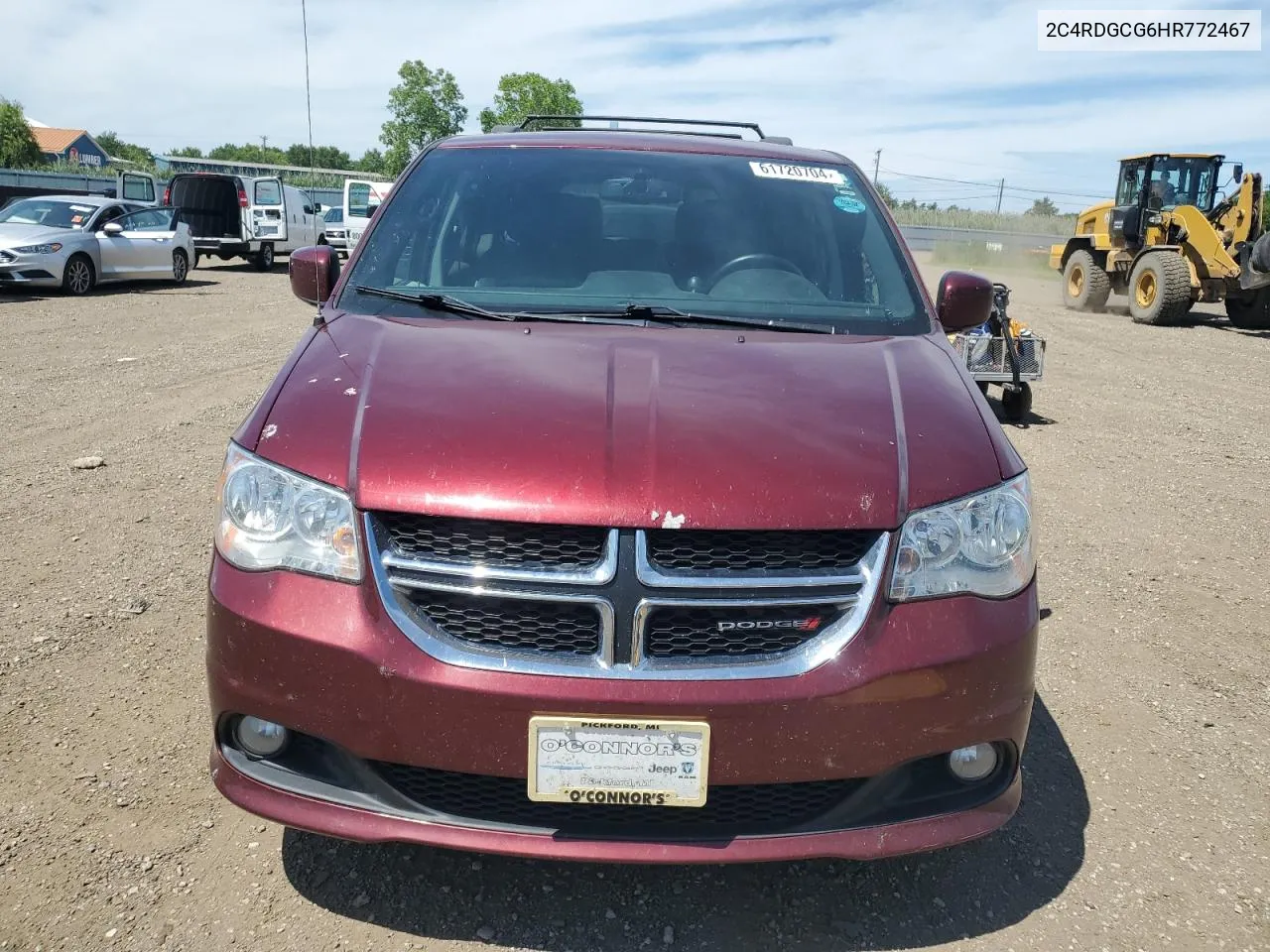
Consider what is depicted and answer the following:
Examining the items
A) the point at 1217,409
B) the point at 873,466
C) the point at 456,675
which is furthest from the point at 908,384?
the point at 1217,409

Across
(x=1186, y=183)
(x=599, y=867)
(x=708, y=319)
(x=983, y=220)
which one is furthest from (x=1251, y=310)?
(x=983, y=220)

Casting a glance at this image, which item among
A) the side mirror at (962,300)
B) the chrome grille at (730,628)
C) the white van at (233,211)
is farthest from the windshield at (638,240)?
the white van at (233,211)

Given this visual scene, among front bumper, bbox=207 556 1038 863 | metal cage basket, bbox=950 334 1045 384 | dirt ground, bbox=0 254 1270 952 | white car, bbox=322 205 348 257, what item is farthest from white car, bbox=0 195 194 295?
front bumper, bbox=207 556 1038 863

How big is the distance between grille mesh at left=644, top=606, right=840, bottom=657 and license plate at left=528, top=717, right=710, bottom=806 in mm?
148

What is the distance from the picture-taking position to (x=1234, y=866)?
2.57 meters

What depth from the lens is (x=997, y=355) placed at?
824cm

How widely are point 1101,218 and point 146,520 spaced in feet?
64.5

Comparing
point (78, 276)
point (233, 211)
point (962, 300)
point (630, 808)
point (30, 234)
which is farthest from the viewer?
point (233, 211)

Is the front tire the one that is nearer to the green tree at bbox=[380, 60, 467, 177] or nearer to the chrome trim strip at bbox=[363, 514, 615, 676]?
the chrome trim strip at bbox=[363, 514, 615, 676]

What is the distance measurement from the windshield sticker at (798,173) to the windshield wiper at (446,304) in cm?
113

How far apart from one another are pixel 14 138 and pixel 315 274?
64905 mm

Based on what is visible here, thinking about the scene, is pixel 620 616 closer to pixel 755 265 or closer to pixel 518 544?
pixel 518 544

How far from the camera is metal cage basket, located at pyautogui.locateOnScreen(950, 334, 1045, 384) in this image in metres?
8.14

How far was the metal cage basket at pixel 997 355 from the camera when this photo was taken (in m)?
8.14
